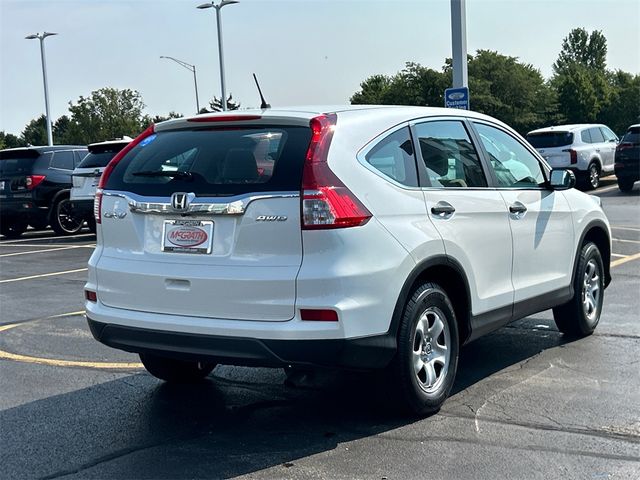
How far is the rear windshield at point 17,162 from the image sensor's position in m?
17.5

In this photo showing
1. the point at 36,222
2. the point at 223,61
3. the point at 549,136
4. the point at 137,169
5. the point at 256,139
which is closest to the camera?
the point at 256,139

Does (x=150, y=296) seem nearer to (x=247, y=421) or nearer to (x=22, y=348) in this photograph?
(x=247, y=421)

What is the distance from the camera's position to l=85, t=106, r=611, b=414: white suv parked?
13.7 ft

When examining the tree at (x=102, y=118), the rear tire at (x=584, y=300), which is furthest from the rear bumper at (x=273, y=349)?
the tree at (x=102, y=118)

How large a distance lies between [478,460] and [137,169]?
2.48 metres

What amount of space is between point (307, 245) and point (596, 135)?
2035 cm

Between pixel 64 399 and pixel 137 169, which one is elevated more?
pixel 137 169

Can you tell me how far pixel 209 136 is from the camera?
4719mm

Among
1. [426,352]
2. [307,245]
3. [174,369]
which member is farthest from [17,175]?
[307,245]

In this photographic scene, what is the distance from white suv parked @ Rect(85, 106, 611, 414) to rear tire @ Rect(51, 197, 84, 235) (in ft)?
43.1

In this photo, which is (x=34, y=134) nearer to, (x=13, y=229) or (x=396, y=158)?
(x=13, y=229)

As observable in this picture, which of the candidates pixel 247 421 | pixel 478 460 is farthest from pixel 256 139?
pixel 478 460

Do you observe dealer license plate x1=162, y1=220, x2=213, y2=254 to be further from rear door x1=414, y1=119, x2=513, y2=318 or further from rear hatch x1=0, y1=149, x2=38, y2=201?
rear hatch x1=0, y1=149, x2=38, y2=201

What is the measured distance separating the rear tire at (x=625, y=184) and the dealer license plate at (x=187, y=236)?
60.4 feet
